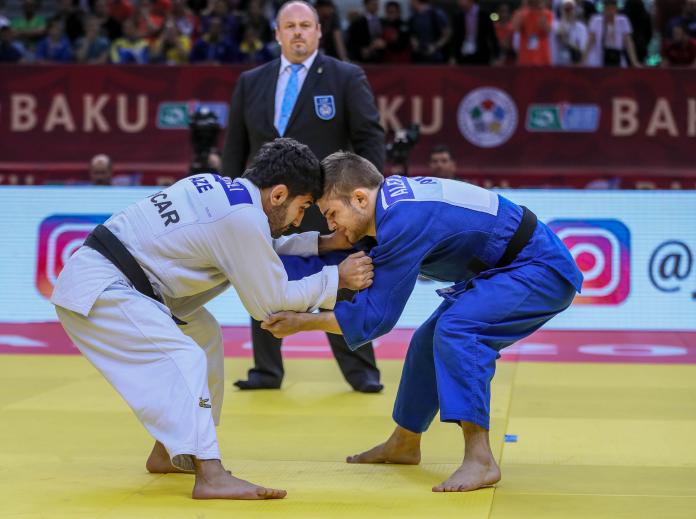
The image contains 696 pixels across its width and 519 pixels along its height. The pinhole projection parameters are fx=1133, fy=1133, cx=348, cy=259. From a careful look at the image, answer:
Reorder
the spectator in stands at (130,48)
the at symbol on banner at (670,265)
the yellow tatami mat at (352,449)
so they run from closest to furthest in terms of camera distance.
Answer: the yellow tatami mat at (352,449) → the at symbol on banner at (670,265) → the spectator in stands at (130,48)

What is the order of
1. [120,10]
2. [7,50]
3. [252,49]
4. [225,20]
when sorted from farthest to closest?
[120,10] → [7,50] → [225,20] → [252,49]

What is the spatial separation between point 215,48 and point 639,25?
5369 mm

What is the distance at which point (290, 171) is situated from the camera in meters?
4.27

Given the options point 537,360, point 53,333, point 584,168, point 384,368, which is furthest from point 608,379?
point 584,168

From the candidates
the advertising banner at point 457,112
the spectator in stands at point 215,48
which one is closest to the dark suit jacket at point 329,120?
the advertising banner at point 457,112

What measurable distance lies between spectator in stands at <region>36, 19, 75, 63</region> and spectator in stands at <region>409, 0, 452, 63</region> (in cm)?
445

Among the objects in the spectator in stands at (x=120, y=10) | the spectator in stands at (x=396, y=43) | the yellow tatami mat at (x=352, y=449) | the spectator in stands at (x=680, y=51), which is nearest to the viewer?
the yellow tatami mat at (x=352, y=449)

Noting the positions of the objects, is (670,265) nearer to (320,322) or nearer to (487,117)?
(487,117)

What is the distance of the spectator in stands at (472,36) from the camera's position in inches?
555

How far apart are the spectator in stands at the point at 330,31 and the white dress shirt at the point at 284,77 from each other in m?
7.10

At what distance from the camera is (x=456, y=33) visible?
1419cm

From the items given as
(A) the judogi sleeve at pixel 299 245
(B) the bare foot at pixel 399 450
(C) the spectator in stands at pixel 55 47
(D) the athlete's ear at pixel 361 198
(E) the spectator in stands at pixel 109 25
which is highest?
(D) the athlete's ear at pixel 361 198

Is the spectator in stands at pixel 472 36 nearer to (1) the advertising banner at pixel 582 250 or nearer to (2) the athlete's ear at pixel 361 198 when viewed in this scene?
(1) the advertising banner at pixel 582 250

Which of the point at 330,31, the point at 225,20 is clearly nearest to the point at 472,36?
the point at 330,31
